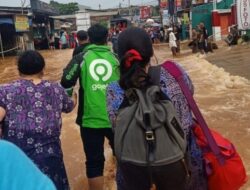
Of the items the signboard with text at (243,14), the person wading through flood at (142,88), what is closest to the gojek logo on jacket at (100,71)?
the person wading through flood at (142,88)

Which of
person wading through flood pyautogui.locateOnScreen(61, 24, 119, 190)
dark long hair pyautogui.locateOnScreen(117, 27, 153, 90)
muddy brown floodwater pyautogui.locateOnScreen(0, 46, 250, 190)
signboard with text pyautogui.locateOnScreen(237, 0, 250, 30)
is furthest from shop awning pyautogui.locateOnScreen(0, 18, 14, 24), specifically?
dark long hair pyautogui.locateOnScreen(117, 27, 153, 90)

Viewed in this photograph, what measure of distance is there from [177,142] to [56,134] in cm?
118

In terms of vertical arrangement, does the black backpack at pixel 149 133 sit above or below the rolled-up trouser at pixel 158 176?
above

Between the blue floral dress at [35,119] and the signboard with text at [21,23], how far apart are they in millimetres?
28300

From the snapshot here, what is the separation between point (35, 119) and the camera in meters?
3.20

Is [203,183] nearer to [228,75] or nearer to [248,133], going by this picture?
[248,133]

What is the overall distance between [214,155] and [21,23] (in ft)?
97.7

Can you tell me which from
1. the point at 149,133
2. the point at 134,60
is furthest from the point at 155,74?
the point at 149,133

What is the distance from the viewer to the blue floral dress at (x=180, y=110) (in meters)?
2.63

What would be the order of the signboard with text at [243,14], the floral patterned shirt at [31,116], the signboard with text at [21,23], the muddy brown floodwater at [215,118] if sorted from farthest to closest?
the signboard with text at [21,23] < the signboard with text at [243,14] < the muddy brown floodwater at [215,118] < the floral patterned shirt at [31,116]

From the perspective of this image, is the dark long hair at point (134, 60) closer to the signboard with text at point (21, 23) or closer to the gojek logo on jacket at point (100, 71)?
the gojek logo on jacket at point (100, 71)

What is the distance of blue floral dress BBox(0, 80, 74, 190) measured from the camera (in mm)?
3168

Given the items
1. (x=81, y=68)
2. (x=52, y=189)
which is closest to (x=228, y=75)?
(x=81, y=68)

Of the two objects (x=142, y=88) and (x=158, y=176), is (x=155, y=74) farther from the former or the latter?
(x=158, y=176)
